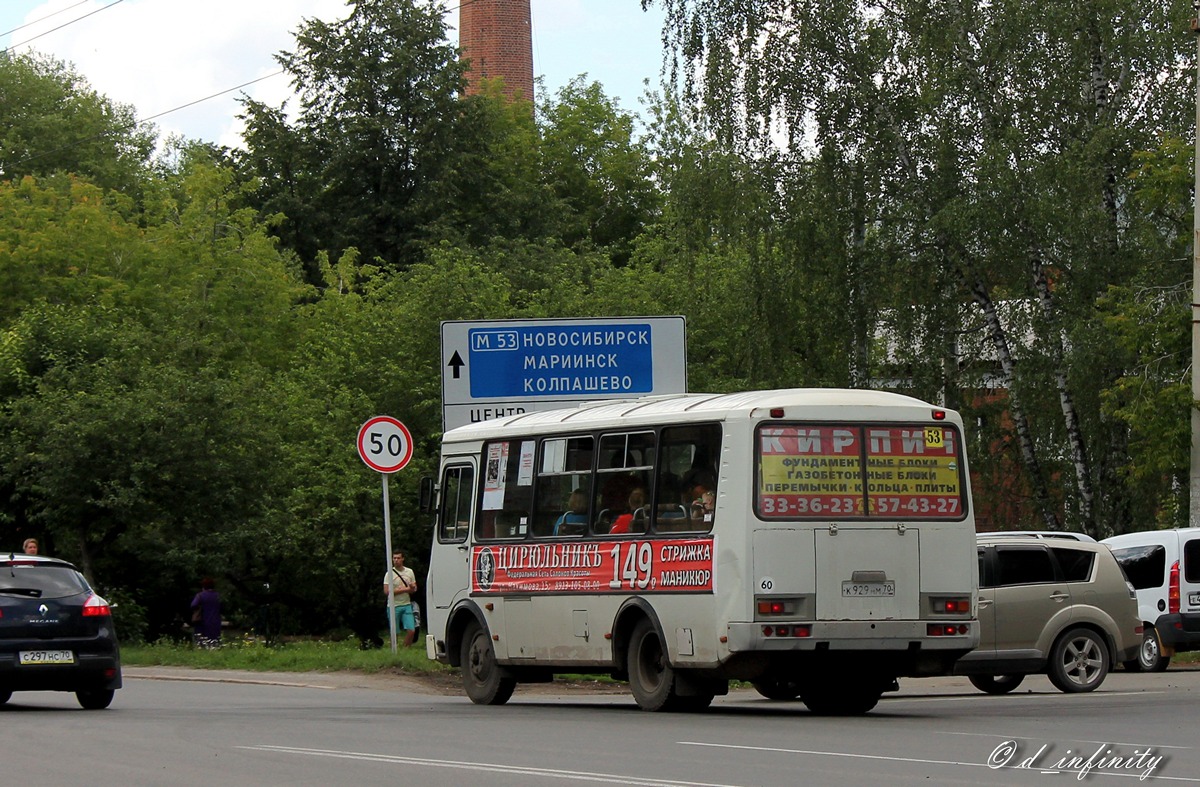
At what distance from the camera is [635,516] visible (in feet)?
58.2

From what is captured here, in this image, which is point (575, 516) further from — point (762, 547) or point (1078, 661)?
point (1078, 661)

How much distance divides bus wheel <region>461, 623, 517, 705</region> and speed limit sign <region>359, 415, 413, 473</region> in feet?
13.9

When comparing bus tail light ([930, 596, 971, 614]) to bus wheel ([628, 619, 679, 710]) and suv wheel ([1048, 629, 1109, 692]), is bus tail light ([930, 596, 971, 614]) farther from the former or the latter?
suv wheel ([1048, 629, 1109, 692])

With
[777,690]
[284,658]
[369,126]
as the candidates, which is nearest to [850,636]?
[777,690]

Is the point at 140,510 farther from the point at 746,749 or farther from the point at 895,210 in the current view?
the point at 746,749

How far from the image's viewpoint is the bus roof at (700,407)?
650 inches

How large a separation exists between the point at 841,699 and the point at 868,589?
161 centimetres

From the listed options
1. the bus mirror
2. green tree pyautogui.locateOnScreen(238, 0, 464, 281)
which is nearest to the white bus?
the bus mirror

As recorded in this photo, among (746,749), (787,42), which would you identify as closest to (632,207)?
(787,42)

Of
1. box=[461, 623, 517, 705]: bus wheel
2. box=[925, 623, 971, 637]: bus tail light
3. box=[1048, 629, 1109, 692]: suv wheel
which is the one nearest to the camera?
box=[925, 623, 971, 637]: bus tail light

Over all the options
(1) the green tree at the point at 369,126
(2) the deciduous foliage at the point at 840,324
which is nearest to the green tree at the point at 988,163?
(2) the deciduous foliage at the point at 840,324

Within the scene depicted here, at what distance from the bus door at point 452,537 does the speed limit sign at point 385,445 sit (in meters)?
2.99

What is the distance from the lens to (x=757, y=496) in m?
16.2

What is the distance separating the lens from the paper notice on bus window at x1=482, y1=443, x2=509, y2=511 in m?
19.8
